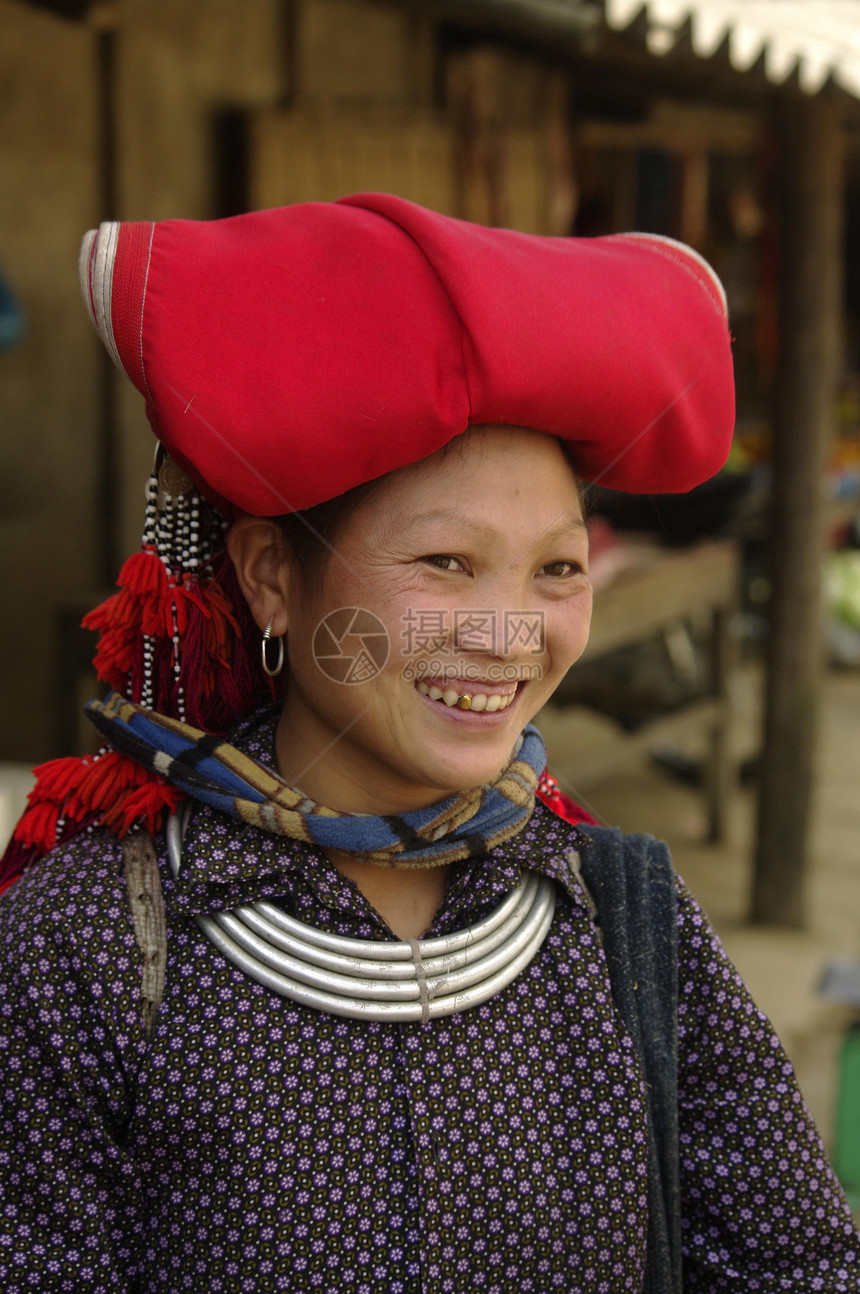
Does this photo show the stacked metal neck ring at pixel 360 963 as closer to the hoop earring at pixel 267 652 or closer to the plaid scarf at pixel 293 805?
the plaid scarf at pixel 293 805

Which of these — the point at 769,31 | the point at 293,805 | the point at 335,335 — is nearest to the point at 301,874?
the point at 293,805

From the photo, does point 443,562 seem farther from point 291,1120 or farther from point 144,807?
point 291,1120

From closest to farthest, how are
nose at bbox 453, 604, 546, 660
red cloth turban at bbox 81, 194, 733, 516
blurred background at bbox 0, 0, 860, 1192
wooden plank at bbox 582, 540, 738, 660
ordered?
red cloth turban at bbox 81, 194, 733, 516 → nose at bbox 453, 604, 546, 660 → blurred background at bbox 0, 0, 860, 1192 → wooden plank at bbox 582, 540, 738, 660

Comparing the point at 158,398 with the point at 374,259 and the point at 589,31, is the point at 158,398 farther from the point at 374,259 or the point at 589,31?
the point at 589,31

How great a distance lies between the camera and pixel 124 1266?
44.3 inches

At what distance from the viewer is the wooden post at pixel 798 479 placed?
4219 millimetres

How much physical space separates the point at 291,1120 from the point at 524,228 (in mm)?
4465

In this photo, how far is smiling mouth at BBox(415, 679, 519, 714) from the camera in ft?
3.86

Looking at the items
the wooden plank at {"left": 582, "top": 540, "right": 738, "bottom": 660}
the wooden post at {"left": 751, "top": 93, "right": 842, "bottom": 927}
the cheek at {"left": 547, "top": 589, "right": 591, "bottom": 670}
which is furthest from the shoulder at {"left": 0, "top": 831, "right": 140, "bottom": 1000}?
the wooden post at {"left": 751, "top": 93, "right": 842, "bottom": 927}

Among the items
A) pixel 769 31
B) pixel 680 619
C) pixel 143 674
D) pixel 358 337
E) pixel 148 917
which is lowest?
pixel 680 619

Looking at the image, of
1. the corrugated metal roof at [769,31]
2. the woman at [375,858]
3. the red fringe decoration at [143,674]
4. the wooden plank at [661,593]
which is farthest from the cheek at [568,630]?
the wooden plank at [661,593]

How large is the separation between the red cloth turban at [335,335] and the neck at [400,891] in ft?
1.39

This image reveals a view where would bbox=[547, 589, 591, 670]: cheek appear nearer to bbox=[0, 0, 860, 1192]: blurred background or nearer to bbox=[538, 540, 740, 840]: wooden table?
bbox=[0, 0, 860, 1192]: blurred background

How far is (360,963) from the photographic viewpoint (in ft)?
3.87
